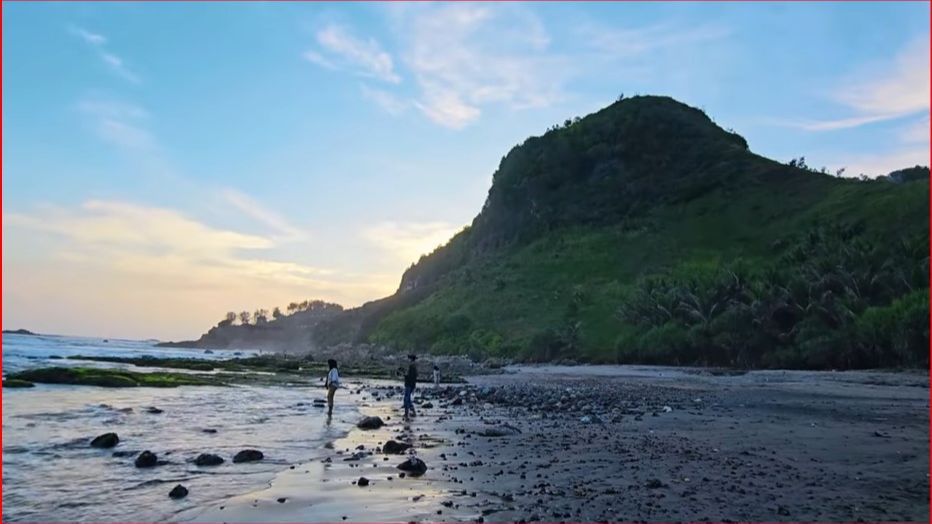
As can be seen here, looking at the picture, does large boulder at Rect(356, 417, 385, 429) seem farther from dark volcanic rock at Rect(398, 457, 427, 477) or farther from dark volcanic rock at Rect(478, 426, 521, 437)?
dark volcanic rock at Rect(398, 457, 427, 477)

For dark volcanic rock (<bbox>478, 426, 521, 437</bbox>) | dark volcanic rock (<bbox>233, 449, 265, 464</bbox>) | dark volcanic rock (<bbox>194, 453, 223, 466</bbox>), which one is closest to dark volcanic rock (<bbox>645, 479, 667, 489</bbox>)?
dark volcanic rock (<bbox>478, 426, 521, 437</bbox>)

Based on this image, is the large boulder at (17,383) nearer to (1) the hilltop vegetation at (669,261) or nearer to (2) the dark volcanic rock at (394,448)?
(2) the dark volcanic rock at (394,448)

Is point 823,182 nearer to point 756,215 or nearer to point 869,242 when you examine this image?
point 756,215

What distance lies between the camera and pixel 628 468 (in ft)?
41.4

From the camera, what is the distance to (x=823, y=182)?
11281 centimetres

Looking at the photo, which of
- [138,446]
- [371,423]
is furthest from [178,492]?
[371,423]

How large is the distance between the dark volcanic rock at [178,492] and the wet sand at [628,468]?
1.05 metres

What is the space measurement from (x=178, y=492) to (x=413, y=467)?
417 centimetres

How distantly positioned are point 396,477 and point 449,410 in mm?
14309

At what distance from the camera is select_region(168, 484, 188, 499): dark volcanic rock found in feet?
36.8

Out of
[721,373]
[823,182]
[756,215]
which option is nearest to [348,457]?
[721,373]

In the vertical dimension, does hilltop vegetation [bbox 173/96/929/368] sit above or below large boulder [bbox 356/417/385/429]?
above

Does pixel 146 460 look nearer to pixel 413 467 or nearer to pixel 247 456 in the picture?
pixel 247 456

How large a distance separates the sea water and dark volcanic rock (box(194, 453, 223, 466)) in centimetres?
19
